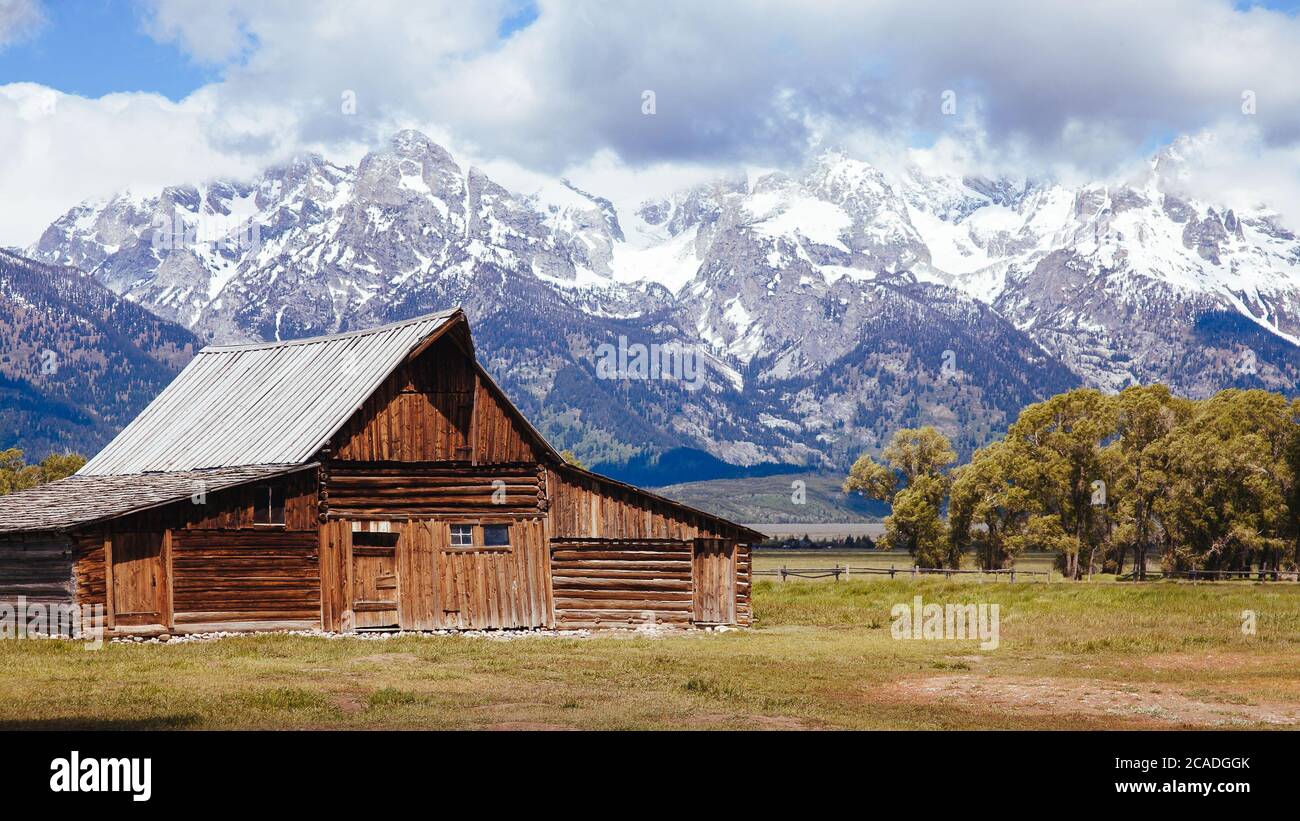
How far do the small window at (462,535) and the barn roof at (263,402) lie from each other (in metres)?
4.61

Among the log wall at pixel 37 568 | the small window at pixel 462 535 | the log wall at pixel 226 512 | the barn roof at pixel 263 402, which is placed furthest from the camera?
the small window at pixel 462 535

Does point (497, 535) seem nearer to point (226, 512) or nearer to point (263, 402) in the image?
point (226, 512)

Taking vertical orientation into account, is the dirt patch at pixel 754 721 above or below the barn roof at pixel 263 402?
below

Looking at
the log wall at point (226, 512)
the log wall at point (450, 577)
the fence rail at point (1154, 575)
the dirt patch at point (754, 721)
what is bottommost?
the fence rail at point (1154, 575)

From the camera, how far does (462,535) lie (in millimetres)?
44500

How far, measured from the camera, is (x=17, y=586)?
132 ft

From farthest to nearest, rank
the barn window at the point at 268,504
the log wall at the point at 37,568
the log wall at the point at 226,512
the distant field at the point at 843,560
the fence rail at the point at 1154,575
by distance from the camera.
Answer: the distant field at the point at 843,560, the fence rail at the point at 1154,575, the barn window at the point at 268,504, the log wall at the point at 226,512, the log wall at the point at 37,568

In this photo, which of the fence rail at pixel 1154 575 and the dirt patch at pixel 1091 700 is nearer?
the dirt patch at pixel 1091 700

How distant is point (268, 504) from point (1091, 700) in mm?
22455

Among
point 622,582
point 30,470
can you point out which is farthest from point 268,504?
point 30,470

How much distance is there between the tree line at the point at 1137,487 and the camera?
84.4 meters

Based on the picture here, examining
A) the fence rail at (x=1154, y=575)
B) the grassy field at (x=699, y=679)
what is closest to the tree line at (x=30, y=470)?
the fence rail at (x=1154, y=575)

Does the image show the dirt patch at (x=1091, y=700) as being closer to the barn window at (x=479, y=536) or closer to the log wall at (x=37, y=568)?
the barn window at (x=479, y=536)
